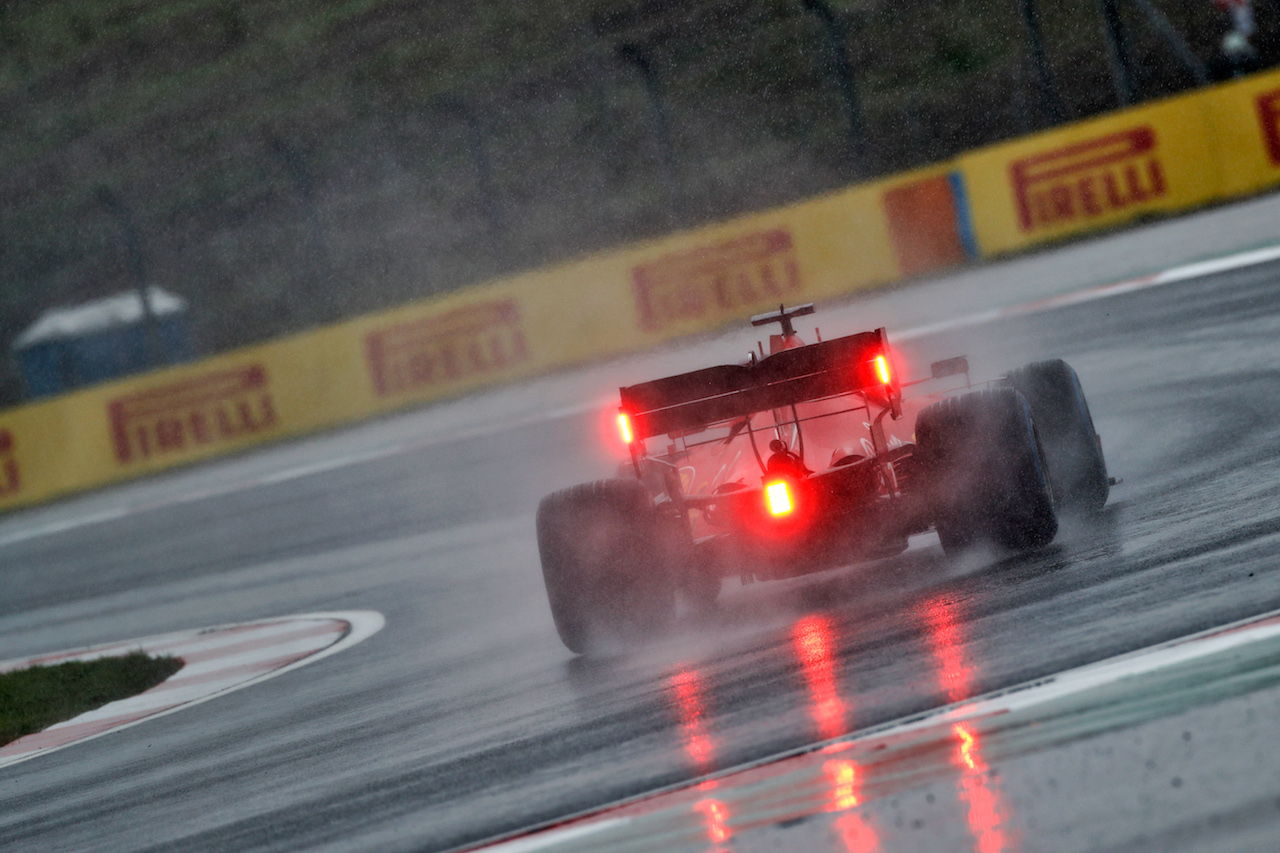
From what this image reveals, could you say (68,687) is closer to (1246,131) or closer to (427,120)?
(1246,131)

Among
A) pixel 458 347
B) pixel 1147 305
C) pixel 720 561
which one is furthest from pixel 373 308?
pixel 720 561

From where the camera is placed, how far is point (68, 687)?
941 cm

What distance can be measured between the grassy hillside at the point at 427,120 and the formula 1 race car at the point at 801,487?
20.8 meters

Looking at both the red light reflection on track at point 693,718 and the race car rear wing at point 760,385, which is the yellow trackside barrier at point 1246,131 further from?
the red light reflection on track at point 693,718

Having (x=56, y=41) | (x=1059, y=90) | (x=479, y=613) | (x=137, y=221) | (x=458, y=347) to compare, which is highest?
(x=56, y=41)

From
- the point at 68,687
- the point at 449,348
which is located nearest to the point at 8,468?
the point at 449,348

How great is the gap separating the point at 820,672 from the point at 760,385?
153 centimetres

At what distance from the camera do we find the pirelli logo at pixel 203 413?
20.2 metres

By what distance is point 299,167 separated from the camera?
2303 cm

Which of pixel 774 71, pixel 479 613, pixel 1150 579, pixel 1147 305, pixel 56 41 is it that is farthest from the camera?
pixel 56 41

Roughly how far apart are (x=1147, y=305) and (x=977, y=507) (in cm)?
793

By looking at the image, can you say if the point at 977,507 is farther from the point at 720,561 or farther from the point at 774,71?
the point at 774,71

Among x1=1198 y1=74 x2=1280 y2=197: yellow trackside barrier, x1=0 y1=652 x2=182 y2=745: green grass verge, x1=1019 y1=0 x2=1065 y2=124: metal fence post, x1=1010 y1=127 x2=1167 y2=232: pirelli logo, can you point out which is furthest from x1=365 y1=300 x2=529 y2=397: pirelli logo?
x1=0 y1=652 x2=182 y2=745: green grass verge

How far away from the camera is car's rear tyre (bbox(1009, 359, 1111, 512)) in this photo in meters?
7.33
